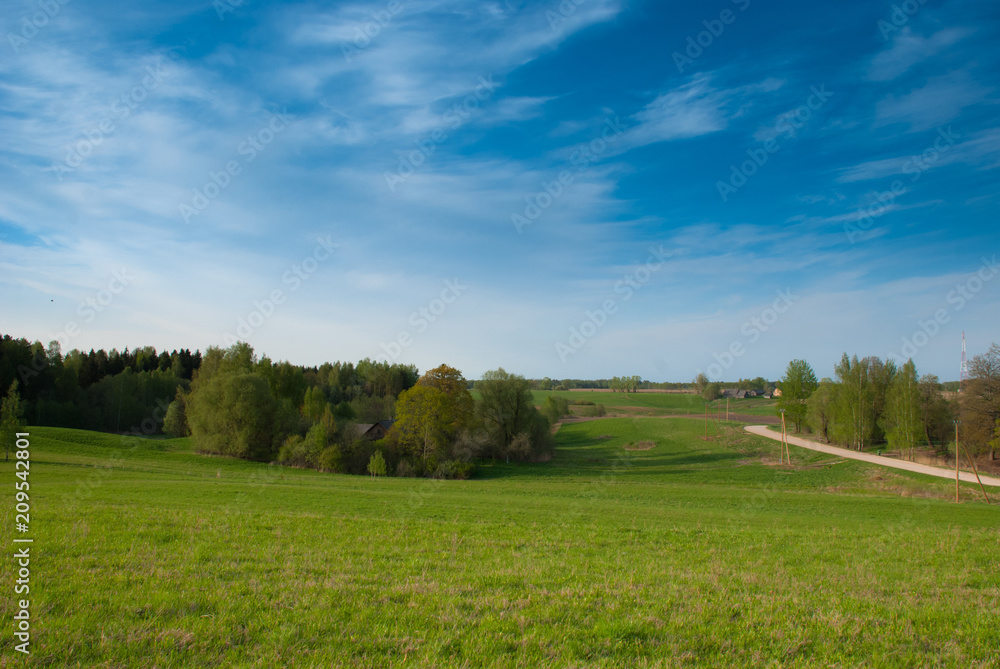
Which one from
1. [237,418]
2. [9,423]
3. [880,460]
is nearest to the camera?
[9,423]

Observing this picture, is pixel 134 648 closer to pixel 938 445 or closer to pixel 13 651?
pixel 13 651

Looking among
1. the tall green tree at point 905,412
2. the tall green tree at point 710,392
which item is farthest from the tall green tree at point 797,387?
the tall green tree at point 710,392

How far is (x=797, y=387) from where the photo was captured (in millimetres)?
67562

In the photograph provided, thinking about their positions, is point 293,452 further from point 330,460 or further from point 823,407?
point 823,407

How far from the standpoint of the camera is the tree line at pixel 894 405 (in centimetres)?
4622

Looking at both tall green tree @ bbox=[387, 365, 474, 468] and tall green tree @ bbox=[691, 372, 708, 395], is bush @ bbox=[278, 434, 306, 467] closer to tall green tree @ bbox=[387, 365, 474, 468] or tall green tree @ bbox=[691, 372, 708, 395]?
tall green tree @ bbox=[387, 365, 474, 468]

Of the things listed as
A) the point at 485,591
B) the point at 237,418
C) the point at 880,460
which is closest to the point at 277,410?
the point at 237,418

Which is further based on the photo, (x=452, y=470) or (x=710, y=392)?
(x=710, y=392)

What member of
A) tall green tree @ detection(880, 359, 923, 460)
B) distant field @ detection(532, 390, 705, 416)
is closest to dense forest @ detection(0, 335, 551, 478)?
tall green tree @ detection(880, 359, 923, 460)

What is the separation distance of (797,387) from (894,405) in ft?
49.1

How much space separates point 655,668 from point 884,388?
69742mm

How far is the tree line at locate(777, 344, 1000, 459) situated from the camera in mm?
46219

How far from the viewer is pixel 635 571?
8555 mm

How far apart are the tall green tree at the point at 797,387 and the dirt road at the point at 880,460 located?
167 inches
